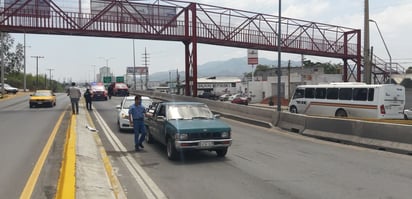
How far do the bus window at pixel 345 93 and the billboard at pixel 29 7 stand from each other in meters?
21.6

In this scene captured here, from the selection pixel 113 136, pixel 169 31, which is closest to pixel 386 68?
pixel 169 31

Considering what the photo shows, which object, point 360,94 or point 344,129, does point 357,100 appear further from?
point 344,129

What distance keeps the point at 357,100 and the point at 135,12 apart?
63.2ft

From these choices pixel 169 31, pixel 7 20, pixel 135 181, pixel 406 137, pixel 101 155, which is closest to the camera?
pixel 135 181

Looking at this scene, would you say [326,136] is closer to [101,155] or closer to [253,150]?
[253,150]

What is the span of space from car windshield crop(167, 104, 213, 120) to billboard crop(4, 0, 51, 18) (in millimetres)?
24480

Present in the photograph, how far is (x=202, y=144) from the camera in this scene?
1161 centimetres

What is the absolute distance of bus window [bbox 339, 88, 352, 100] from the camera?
2651 cm

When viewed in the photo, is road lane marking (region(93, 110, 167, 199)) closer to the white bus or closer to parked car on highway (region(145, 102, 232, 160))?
parked car on highway (region(145, 102, 232, 160))

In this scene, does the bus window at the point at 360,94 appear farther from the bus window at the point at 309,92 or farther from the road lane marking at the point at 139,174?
the road lane marking at the point at 139,174

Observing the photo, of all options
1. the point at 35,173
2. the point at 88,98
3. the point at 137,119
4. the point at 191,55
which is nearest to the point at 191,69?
the point at 191,55

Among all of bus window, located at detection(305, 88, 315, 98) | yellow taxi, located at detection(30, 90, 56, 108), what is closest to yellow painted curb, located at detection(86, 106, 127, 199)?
bus window, located at detection(305, 88, 315, 98)

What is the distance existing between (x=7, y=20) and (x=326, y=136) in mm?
25700

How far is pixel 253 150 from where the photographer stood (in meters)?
13.9
